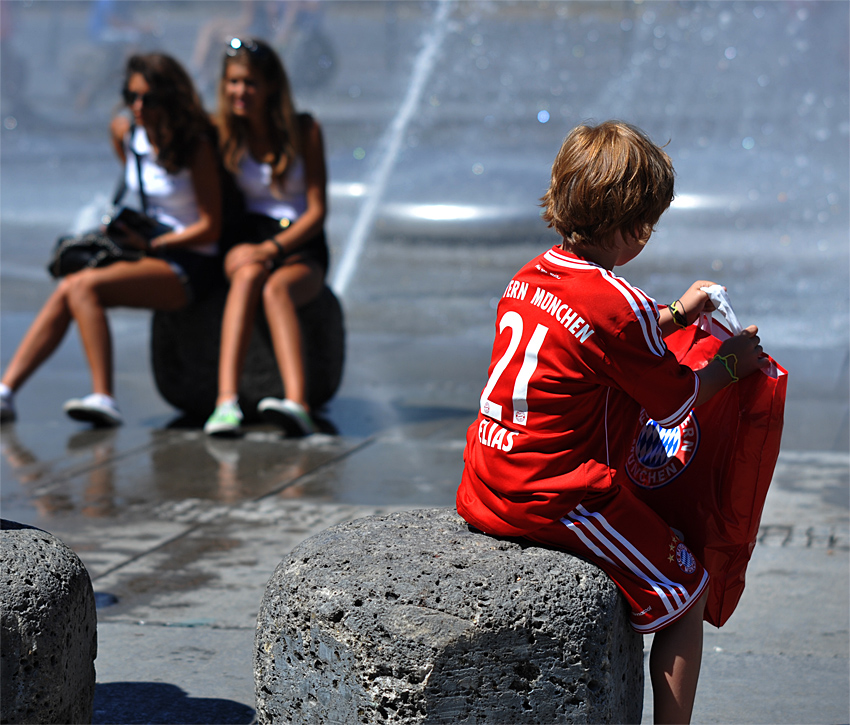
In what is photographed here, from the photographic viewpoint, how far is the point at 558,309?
7.62ft

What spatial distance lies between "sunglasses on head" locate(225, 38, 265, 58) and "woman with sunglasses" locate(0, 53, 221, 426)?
0.28 metres

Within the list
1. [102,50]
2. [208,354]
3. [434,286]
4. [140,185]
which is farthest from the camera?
[102,50]

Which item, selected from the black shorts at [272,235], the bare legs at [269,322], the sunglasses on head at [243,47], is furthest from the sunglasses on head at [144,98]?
the bare legs at [269,322]

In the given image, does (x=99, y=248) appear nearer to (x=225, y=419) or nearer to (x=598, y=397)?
(x=225, y=419)

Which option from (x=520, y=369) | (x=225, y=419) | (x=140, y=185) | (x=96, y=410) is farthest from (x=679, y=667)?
(x=140, y=185)

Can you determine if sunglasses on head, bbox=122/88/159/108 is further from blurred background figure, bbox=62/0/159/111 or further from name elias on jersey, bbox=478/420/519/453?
blurred background figure, bbox=62/0/159/111

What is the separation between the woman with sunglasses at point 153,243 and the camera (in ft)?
18.5

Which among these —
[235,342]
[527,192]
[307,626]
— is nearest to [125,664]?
[307,626]

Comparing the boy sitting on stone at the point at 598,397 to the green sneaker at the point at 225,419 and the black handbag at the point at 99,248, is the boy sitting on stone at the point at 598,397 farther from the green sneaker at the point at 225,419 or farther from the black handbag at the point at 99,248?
the black handbag at the point at 99,248

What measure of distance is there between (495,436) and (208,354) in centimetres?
362

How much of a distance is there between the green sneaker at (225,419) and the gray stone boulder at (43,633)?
2.88 m

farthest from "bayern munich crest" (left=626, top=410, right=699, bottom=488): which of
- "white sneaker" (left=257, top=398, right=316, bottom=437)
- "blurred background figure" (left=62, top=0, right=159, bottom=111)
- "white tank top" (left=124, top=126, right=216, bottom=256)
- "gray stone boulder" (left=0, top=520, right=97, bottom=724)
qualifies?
"blurred background figure" (left=62, top=0, right=159, bottom=111)

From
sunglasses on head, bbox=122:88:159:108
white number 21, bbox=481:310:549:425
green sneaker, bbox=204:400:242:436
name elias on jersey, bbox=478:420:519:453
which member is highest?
sunglasses on head, bbox=122:88:159:108

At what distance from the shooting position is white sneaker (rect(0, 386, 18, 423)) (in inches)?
227
